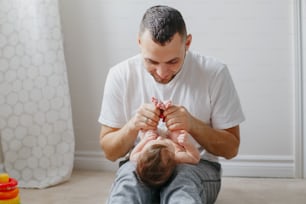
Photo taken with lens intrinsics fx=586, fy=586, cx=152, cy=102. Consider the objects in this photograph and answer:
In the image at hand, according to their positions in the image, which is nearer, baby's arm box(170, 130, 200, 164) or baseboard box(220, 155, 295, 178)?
baby's arm box(170, 130, 200, 164)

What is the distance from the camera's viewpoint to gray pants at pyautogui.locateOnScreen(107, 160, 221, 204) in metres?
1.62

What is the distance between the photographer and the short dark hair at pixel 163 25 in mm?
1706

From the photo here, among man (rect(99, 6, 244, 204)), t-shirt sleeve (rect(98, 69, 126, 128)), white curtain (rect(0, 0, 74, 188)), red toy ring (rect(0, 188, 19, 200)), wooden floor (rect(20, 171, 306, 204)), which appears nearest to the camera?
red toy ring (rect(0, 188, 19, 200))

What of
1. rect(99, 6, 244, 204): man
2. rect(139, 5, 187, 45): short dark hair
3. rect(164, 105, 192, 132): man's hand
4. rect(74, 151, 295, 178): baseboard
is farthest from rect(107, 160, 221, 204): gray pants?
rect(74, 151, 295, 178): baseboard

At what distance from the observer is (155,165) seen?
5.37 ft

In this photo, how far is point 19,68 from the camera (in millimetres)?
2438

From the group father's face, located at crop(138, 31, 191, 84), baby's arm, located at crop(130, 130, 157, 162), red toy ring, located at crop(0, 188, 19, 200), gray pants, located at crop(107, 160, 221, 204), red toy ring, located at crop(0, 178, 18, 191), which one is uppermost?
father's face, located at crop(138, 31, 191, 84)

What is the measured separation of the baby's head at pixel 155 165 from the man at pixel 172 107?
3cm

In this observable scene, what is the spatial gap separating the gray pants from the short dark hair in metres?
0.38

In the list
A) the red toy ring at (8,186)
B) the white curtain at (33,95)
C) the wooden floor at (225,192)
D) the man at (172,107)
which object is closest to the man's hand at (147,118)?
the man at (172,107)

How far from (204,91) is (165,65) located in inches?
8.7

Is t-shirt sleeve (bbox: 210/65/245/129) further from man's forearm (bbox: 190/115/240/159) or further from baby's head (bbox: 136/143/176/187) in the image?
baby's head (bbox: 136/143/176/187)

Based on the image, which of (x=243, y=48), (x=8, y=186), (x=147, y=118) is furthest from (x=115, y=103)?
(x=243, y=48)

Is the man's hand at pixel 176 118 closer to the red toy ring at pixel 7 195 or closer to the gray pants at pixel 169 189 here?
the gray pants at pixel 169 189
